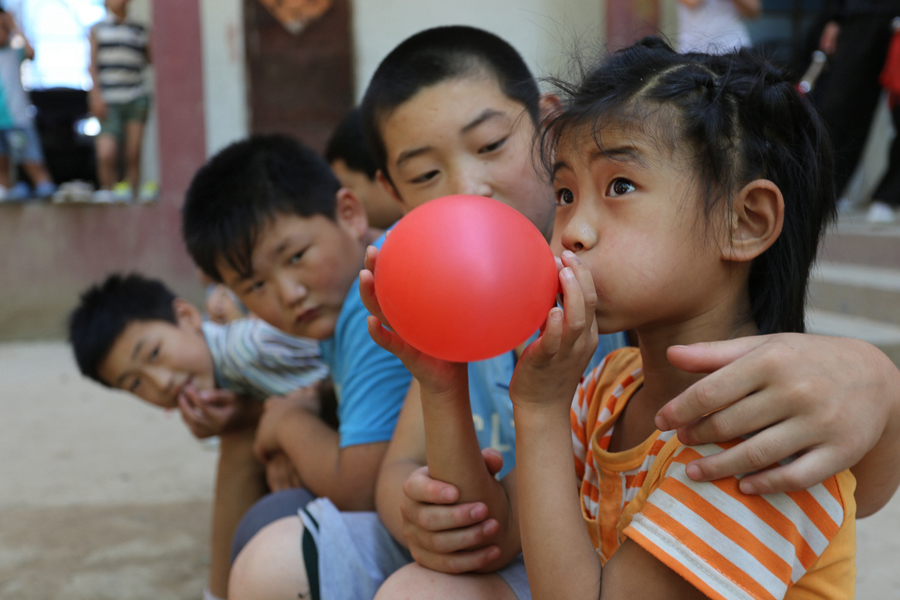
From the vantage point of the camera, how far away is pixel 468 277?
790mm

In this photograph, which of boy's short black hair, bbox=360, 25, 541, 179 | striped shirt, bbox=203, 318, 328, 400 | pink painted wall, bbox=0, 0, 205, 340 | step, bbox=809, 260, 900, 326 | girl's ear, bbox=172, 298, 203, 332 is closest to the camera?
boy's short black hair, bbox=360, 25, 541, 179

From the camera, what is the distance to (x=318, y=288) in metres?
1.61

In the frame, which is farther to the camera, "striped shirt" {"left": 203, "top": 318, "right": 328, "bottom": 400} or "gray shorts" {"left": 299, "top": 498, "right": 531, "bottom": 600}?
"striped shirt" {"left": 203, "top": 318, "right": 328, "bottom": 400}

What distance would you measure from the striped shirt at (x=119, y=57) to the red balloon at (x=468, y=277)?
5.04 meters

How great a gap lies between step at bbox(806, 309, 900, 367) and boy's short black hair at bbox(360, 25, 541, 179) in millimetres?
1431

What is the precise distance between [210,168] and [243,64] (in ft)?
12.7

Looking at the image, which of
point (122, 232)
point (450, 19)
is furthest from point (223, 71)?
point (450, 19)

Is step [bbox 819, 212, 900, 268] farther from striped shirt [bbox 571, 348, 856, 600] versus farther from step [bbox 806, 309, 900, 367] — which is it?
striped shirt [bbox 571, 348, 856, 600]

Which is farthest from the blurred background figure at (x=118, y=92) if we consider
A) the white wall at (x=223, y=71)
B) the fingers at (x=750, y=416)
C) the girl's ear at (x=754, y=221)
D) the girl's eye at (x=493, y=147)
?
the fingers at (x=750, y=416)

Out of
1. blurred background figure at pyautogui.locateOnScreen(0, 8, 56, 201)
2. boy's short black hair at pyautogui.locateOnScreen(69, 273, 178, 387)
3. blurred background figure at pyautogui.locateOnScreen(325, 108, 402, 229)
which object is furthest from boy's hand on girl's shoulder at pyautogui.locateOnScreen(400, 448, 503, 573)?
blurred background figure at pyautogui.locateOnScreen(0, 8, 56, 201)

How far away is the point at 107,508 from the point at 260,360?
837mm

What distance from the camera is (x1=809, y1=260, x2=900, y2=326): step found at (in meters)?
2.93

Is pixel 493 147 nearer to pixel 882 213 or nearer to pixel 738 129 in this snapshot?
pixel 738 129

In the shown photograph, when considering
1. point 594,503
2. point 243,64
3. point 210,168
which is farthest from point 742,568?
point 243,64
